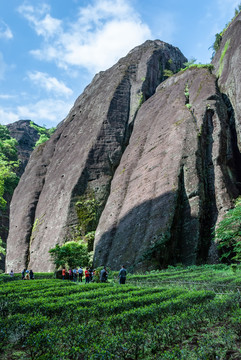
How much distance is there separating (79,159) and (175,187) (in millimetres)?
17631

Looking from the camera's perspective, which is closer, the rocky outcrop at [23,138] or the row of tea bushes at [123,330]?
the row of tea bushes at [123,330]

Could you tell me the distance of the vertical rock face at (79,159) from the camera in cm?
3334

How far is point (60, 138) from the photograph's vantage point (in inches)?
1896

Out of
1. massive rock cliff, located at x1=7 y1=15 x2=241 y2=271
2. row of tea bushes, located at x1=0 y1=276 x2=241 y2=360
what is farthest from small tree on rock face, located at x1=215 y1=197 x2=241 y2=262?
row of tea bushes, located at x1=0 y1=276 x2=241 y2=360

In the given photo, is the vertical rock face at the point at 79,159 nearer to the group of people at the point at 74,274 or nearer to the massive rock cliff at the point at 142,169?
the massive rock cliff at the point at 142,169

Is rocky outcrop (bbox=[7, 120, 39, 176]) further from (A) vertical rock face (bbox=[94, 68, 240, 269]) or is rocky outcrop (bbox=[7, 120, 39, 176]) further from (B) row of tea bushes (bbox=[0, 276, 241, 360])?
(B) row of tea bushes (bbox=[0, 276, 241, 360])

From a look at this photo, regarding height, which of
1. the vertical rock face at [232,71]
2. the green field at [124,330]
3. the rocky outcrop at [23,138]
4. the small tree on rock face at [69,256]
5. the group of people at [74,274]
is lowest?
the green field at [124,330]

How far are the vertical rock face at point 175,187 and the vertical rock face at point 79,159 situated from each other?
14.4 ft

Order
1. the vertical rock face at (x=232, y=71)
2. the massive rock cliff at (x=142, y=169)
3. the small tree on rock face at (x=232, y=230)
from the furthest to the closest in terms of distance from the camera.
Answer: the vertical rock face at (x=232, y=71)
the massive rock cliff at (x=142, y=169)
the small tree on rock face at (x=232, y=230)

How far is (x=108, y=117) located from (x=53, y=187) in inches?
482

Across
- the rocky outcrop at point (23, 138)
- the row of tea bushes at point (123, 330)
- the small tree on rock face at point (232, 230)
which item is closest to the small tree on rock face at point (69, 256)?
the small tree on rock face at point (232, 230)

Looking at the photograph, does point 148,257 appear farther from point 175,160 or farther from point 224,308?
point 224,308

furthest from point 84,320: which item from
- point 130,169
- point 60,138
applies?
point 60,138

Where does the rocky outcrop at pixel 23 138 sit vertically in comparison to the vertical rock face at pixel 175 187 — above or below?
above
